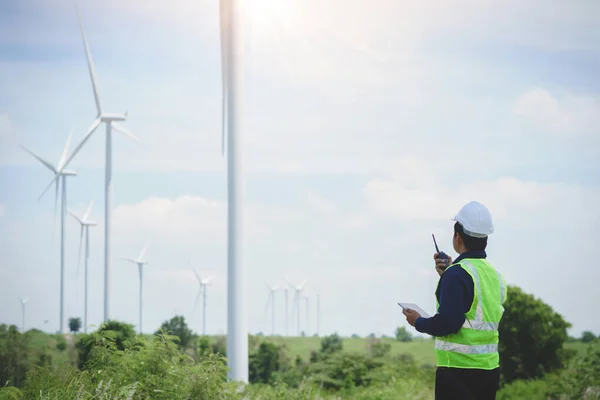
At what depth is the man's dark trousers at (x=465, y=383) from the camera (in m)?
4.88

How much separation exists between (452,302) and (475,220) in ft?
1.83

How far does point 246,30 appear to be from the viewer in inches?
631

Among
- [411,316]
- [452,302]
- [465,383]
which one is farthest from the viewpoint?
[411,316]

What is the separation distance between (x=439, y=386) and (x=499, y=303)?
2.06 feet

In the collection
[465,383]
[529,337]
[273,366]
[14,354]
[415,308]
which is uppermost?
[415,308]

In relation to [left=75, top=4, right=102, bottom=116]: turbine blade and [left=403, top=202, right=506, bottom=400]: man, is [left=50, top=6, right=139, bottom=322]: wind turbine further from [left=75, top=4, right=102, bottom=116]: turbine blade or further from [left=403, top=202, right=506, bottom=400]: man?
[left=403, top=202, right=506, bottom=400]: man

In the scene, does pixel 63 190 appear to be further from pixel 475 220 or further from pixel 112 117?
pixel 475 220

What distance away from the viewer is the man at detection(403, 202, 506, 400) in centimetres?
479

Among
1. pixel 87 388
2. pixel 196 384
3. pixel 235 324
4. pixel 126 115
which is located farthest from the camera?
pixel 126 115

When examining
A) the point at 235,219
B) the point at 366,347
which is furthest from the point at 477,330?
the point at 366,347

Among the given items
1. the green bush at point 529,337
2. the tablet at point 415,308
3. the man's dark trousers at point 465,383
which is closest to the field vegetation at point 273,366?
the green bush at point 529,337

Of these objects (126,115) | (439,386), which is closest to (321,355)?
(126,115)

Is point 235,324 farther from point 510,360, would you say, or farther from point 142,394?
point 510,360

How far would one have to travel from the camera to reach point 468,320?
191 inches
